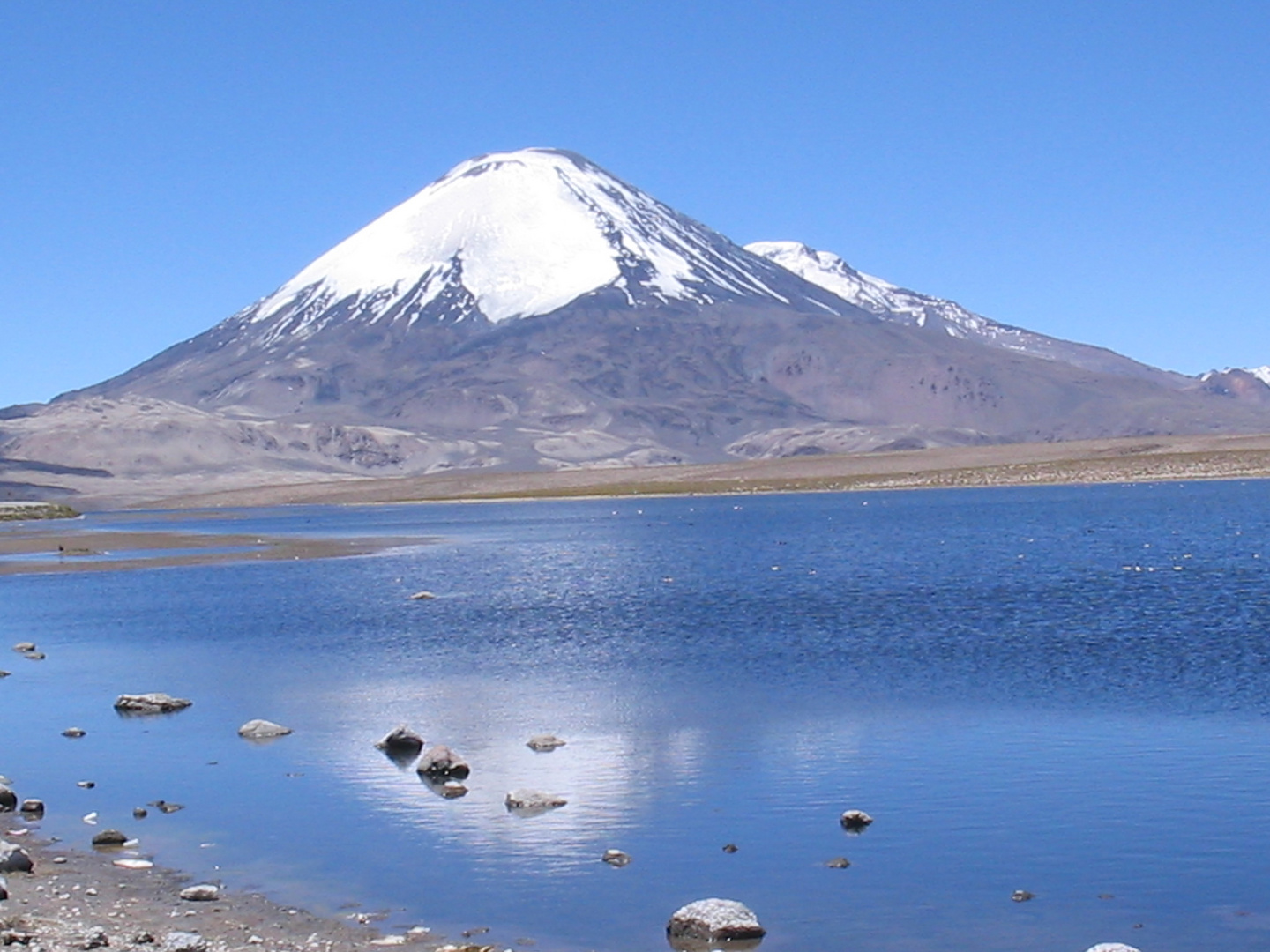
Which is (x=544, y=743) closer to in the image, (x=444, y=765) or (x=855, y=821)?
(x=444, y=765)

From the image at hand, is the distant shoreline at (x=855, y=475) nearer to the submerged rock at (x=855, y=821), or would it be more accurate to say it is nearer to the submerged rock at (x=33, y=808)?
the submerged rock at (x=855, y=821)

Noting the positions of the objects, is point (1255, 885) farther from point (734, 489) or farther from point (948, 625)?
point (734, 489)

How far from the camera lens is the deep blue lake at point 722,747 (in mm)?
13562

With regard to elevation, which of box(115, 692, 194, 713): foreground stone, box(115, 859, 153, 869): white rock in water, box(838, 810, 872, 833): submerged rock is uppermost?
box(838, 810, 872, 833): submerged rock

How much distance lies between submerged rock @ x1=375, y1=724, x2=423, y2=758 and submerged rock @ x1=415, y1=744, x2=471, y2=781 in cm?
155

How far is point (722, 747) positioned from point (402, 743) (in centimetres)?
449

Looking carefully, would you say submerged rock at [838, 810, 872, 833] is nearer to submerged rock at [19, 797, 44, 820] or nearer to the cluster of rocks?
the cluster of rocks

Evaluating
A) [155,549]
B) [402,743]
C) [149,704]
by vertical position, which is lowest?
[155,549]

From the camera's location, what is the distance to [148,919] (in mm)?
12984

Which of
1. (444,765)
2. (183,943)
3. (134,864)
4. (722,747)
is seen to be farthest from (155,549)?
(183,943)

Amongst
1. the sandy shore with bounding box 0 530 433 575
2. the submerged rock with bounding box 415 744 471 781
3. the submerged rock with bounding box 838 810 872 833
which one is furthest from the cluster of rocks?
the sandy shore with bounding box 0 530 433 575

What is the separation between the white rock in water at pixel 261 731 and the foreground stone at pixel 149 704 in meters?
2.96

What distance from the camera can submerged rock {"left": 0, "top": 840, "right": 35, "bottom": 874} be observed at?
14445 mm

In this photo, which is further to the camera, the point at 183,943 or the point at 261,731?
the point at 261,731
